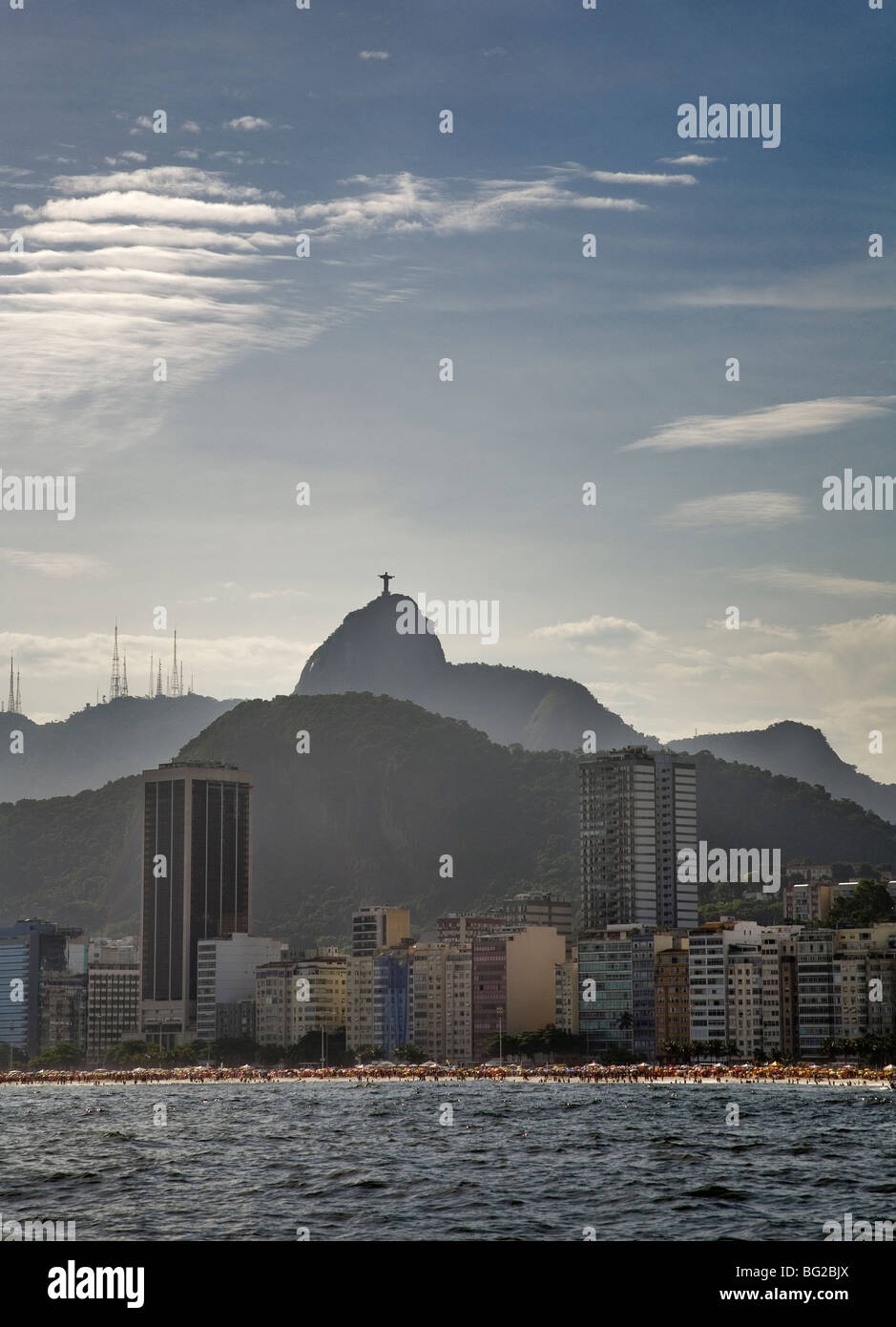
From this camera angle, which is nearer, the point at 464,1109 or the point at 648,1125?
the point at 648,1125
